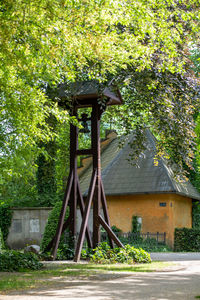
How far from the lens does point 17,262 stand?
1234cm

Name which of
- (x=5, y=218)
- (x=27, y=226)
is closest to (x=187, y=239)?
(x=27, y=226)

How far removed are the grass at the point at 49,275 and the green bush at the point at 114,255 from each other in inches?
40.5

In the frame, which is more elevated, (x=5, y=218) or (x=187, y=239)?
(x=5, y=218)

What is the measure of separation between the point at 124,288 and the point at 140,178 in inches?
738

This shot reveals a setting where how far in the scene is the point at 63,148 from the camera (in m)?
33.9

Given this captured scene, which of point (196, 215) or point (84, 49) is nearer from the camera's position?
point (84, 49)

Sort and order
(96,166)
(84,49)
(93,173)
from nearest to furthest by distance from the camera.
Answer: (84,49) → (93,173) → (96,166)

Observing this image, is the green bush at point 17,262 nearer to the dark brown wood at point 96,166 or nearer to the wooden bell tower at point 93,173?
the wooden bell tower at point 93,173

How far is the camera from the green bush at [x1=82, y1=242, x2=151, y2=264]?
14.1 meters

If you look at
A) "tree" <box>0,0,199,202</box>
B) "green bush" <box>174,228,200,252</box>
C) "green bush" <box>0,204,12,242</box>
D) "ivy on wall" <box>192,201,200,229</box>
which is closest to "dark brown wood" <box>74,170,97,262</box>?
"tree" <box>0,0,199,202</box>

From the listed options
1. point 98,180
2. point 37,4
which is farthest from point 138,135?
point 37,4

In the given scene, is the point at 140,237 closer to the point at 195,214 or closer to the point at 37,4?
the point at 195,214

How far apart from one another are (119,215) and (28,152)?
1082 centimetres

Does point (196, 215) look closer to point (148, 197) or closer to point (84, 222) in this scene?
point (148, 197)
